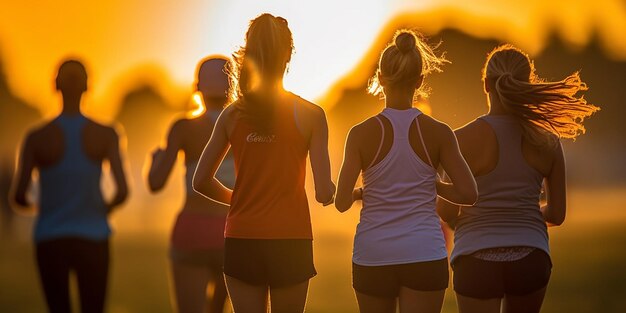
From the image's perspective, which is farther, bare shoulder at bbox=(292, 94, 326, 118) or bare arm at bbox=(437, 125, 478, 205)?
bare arm at bbox=(437, 125, 478, 205)

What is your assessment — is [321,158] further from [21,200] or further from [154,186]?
[21,200]

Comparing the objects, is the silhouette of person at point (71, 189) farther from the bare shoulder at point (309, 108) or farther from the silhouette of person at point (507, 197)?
the silhouette of person at point (507, 197)

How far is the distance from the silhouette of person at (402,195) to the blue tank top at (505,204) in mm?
309

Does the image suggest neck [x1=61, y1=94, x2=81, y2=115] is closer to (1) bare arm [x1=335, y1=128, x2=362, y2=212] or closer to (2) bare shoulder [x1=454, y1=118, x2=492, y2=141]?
(1) bare arm [x1=335, y1=128, x2=362, y2=212]

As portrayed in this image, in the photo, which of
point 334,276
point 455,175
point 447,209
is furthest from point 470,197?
point 334,276

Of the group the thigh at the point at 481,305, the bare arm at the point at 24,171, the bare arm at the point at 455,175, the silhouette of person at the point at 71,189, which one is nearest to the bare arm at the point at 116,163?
the silhouette of person at the point at 71,189

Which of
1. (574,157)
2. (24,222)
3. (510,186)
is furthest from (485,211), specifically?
(574,157)

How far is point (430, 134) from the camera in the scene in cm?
681

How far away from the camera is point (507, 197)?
719cm

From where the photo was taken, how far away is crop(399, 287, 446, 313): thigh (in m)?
6.79

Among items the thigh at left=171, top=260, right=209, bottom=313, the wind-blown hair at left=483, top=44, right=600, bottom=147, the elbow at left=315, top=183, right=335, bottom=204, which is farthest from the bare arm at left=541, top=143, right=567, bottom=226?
the thigh at left=171, top=260, right=209, bottom=313

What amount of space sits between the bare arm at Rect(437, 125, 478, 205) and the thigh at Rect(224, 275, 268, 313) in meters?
1.12

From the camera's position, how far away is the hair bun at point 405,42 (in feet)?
22.9

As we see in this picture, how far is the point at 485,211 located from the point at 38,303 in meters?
14.4
